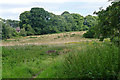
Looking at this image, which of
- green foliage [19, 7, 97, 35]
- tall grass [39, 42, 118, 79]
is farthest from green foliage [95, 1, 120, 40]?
green foliage [19, 7, 97, 35]

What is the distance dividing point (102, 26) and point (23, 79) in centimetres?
461

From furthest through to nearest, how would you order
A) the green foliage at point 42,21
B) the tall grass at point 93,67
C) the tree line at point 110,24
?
the green foliage at point 42,21
the tree line at point 110,24
the tall grass at point 93,67

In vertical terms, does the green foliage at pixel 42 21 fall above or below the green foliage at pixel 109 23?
above

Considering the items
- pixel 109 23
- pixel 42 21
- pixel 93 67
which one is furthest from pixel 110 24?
pixel 42 21

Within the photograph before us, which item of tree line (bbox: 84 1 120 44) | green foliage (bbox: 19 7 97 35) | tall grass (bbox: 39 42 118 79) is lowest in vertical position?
tall grass (bbox: 39 42 118 79)

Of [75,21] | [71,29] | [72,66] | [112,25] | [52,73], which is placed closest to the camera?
[72,66]

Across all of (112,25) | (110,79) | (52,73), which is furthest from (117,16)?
(52,73)

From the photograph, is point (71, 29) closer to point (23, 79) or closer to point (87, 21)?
point (87, 21)

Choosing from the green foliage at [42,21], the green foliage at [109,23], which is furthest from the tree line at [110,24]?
the green foliage at [42,21]

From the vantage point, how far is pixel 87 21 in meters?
43.3

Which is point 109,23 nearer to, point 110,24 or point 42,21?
point 110,24

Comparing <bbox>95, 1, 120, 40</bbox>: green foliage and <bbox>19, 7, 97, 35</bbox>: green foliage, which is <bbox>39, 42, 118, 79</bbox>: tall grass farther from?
<bbox>19, 7, 97, 35</bbox>: green foliage

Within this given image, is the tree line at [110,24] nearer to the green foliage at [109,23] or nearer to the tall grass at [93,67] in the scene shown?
the green foliage at [109,23]

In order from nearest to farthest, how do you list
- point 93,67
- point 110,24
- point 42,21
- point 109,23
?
point 93,67 < point 110,24 < point 109,23 < point 42,21
